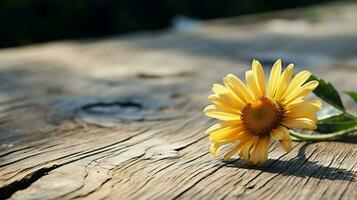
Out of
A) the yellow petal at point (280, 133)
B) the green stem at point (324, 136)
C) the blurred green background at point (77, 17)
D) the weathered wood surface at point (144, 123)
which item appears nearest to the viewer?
the weathered wood surface at point (144, 123)

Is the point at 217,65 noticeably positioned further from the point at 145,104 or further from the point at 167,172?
the point at 167,172

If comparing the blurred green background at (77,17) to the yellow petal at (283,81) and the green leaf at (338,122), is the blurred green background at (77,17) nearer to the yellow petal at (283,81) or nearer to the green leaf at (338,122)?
the green leaf at (338,122)

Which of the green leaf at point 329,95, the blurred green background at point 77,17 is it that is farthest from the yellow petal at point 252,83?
the blurred green background at point 77,17

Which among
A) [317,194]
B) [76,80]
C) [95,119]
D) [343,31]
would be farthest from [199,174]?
[343,31]

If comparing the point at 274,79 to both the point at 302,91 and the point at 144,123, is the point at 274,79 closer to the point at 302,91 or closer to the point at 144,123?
the point at 302,91

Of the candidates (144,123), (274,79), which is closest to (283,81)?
(274,79)

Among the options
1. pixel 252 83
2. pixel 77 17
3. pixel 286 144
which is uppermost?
pixel 252 83

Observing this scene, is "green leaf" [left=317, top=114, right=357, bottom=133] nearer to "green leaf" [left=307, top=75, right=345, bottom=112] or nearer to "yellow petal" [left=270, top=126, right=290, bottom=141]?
"green leaf" [left=307, top=75, right=345, bottom=112]
